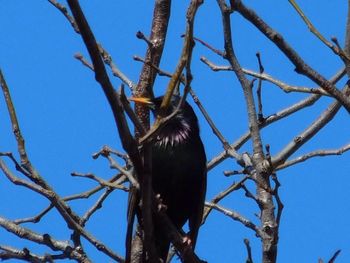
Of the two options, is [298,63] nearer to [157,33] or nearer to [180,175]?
[157,33]

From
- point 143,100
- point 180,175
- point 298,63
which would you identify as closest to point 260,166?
point 298,63

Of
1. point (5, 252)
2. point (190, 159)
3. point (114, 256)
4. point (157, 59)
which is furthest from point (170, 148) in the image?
point (5, 252)

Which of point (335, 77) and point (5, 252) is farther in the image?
point (335, 77)

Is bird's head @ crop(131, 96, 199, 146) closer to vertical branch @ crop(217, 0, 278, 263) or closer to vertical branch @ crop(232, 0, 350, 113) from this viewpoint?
vertical branch @ crop(217, 0, 278, 263)

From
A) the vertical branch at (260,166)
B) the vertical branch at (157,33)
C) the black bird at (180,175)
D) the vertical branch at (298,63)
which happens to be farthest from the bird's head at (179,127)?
the vertical branch at (298,63)

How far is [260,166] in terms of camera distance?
Result: 4.16 meters

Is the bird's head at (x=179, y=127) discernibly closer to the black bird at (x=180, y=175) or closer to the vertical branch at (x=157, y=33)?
the black bird at (x=180, y=175)

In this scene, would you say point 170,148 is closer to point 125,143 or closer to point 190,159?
point 190,159

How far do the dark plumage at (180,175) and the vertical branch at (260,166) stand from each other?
213 centimetres

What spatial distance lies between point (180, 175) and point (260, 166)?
2415mm

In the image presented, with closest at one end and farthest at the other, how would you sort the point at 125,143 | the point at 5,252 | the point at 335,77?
the point at 125,143
the point at 5,252
the point at 335,77

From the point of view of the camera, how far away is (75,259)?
16.1 feet

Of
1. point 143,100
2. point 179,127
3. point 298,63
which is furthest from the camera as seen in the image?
point 179,127

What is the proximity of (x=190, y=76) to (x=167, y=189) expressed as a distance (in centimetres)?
307
